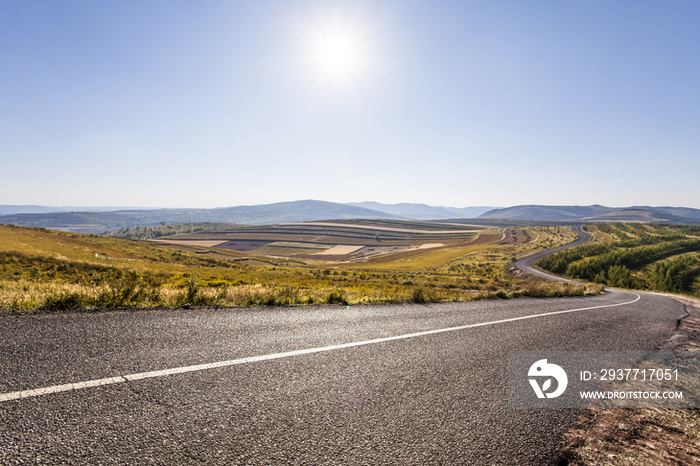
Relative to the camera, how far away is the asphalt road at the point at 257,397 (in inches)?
109

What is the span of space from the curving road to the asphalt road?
0.02m

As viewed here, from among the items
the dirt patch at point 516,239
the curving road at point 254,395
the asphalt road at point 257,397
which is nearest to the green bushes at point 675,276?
the curving road at point 254,395

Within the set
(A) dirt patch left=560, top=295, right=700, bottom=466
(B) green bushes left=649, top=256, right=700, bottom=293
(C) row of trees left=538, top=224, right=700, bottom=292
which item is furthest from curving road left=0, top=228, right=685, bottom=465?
(C) row of trees left=538, top=224, right=700, bottom=292

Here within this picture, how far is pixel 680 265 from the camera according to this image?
180 feet

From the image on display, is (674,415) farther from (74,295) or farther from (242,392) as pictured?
(74,295)

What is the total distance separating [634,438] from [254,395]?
187 inches

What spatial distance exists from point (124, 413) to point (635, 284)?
7716cm

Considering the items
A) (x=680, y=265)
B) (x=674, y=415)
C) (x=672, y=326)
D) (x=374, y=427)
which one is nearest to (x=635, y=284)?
Result: (x=680, y=265)

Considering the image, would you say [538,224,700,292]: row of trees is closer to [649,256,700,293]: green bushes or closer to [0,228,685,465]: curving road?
[649,256,700,293]: green bushes

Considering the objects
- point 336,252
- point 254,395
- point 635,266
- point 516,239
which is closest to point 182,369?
point 254,395

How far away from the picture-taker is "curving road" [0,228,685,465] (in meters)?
2.77

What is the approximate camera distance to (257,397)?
3660 mm

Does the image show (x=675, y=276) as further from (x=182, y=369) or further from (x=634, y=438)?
(x=182, y=369)

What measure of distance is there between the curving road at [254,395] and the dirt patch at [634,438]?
0.84 feet
